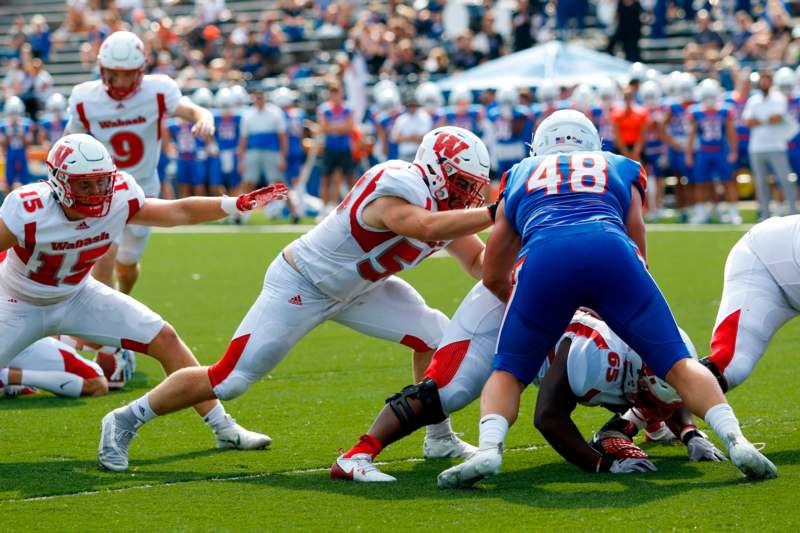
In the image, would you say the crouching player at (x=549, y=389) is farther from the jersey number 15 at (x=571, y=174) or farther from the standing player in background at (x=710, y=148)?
the standing player in background at (x=710, y=148)

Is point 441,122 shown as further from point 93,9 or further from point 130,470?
point 130,470

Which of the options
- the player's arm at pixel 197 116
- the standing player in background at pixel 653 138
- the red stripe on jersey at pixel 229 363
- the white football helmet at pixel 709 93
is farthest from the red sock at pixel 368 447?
the standing player in background at pixel 653 138

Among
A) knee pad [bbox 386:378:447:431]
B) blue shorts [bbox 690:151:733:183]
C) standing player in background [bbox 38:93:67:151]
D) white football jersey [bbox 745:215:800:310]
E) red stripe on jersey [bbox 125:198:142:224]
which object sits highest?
red stripe on jersey [bbox 125:198:142:224]

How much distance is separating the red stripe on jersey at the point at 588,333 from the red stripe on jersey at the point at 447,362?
446 millimetres

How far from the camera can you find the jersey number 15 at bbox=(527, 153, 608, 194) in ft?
17.2

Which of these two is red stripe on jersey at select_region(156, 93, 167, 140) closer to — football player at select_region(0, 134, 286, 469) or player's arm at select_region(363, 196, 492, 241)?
football player at select_region(0, 134, 286, 469)

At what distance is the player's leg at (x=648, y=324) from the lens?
201 inches

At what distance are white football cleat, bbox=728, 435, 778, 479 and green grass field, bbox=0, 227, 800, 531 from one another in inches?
2.7

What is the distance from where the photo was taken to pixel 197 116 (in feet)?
29.1

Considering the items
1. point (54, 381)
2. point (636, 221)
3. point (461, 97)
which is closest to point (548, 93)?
point (461, 97)

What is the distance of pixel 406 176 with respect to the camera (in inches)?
221

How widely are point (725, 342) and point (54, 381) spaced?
3.77 meters

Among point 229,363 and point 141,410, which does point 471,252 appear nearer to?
point 229,363

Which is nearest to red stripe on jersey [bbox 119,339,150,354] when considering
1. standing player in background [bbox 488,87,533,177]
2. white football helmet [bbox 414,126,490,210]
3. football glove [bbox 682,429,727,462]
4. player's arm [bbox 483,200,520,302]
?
white football helmet [bbox 414,126,490,210]
